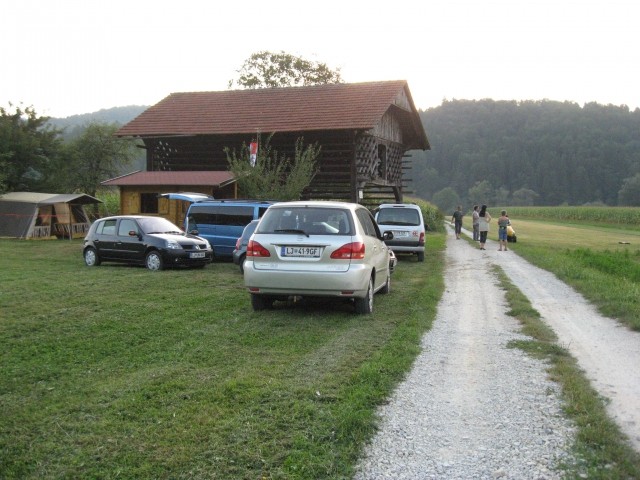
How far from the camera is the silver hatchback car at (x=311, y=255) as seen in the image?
27.7 ft

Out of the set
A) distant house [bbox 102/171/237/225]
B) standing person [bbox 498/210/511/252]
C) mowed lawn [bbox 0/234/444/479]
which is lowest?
mowed lawn [bbox 0/234/444/479]

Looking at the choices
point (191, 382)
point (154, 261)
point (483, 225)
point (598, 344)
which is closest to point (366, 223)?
point (598, 344)

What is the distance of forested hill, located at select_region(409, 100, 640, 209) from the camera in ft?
343

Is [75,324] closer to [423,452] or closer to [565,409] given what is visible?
[423,452]

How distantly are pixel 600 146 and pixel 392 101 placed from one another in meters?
87.8

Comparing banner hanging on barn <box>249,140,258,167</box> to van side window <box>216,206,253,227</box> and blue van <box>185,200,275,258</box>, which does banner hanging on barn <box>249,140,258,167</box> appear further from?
van side window <box>216,206,253,227</box>

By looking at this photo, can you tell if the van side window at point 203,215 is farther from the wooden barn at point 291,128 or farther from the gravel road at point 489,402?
the gravel road at point 489,402

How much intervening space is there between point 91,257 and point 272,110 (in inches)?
618

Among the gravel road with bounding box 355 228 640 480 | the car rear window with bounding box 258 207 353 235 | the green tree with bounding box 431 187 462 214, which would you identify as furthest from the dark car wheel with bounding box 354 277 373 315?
the green tree with bounding box 431 187 462 214

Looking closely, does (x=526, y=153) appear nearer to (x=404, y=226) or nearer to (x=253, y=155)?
(x=253, y=155)

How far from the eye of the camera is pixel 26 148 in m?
29.9

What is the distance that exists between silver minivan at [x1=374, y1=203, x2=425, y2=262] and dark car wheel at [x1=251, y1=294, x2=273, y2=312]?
32.7 ft

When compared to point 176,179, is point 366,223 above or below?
below

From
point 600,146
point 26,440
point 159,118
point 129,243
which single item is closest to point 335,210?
point 26,440
